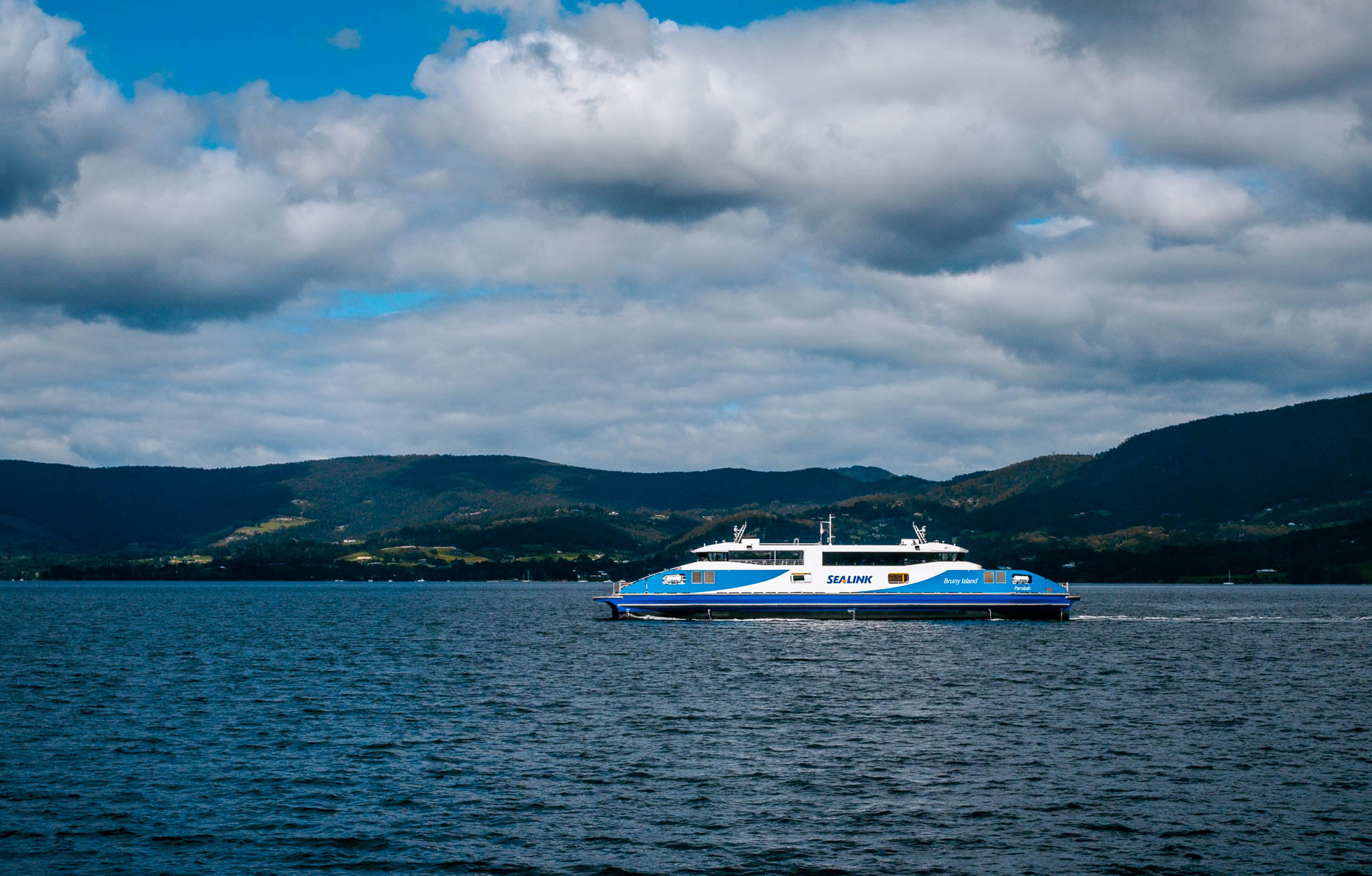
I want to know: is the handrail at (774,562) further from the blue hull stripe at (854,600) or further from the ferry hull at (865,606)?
the ferry hull at (865,606)

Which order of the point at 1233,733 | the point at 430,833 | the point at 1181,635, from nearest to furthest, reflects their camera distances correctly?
the point at 430,833
the point at 1233,733
the point at 1181,635

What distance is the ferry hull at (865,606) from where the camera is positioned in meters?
101

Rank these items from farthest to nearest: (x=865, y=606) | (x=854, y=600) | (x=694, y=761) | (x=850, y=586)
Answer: (x=850, y=586) < (x=854, y=600) < (x=865, y=606) < (x=694, y=761)

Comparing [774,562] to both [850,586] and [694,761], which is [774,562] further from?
[694,761]

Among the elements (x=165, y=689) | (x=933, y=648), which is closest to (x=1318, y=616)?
(x=933, y=648)

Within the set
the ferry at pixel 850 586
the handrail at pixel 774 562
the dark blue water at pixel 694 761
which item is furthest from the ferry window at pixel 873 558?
Result: the dark blue water at pixel 694 761

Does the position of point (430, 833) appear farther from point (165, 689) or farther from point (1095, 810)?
point (165, 689)

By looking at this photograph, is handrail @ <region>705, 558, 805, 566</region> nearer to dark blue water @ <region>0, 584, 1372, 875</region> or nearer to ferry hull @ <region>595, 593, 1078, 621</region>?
ferry hull @ <region>595, 593, 1078, 621</region>

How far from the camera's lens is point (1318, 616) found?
5276 inches

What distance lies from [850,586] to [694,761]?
6366cm

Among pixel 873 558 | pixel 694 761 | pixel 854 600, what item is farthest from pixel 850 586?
pixel 694 761

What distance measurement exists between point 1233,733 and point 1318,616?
337 ft

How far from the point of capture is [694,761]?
39938 millimetres

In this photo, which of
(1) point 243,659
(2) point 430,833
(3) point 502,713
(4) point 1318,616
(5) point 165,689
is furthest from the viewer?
(4) point 1318,616
